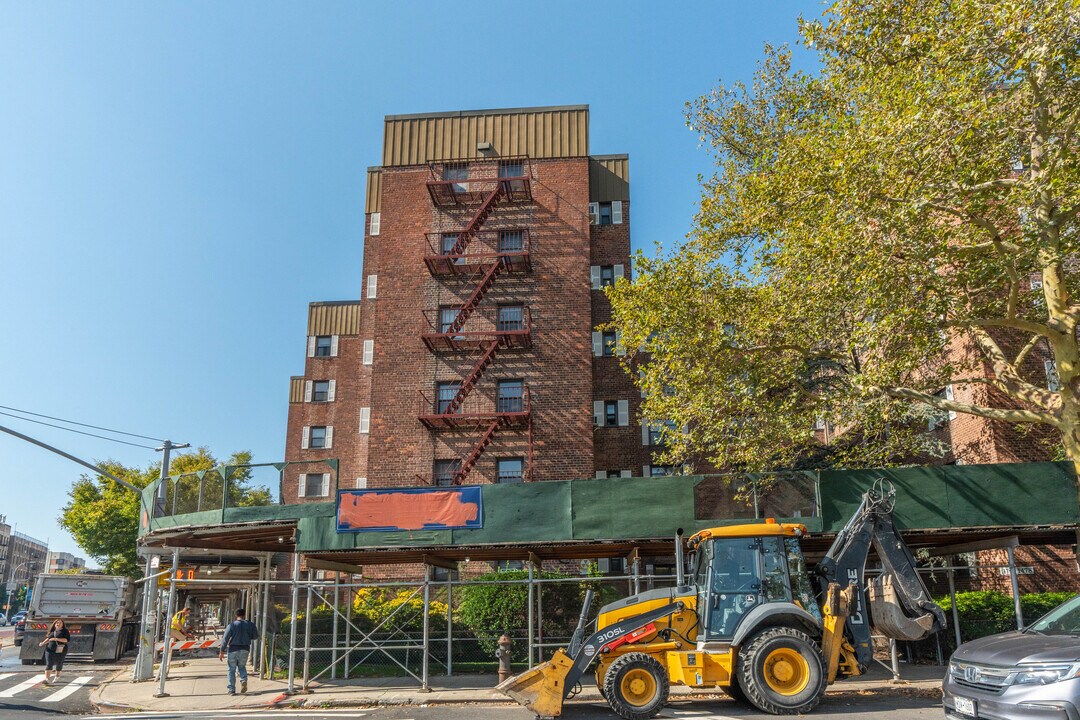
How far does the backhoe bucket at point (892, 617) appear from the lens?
1288 centimetres

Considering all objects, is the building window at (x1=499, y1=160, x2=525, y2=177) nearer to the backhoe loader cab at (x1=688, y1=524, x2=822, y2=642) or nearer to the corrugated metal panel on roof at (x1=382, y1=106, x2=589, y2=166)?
the corrugated metal panel on roof at (x1=382, y1=106, x2=589, y2=166)

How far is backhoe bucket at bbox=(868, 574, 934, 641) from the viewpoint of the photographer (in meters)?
12.9

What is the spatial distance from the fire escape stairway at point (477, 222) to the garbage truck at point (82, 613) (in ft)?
55.3

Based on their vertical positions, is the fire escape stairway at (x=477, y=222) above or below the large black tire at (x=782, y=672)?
above

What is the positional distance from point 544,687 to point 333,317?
127 ft

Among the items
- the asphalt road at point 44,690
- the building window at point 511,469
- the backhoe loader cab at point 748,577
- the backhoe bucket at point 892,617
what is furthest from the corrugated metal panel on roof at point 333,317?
the backhoe bucket at point 892,617

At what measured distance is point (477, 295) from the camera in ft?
105

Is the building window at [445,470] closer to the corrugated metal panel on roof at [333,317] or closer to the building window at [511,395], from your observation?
the building window at [511,395]

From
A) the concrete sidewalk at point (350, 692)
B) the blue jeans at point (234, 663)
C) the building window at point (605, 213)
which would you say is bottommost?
the concrete sidewalk at point (350, 692)

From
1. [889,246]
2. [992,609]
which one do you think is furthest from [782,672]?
[992,609]

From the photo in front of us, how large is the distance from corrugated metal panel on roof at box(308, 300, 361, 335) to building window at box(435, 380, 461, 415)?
1755 centimetres

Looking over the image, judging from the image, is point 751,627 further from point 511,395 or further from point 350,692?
point 511,395

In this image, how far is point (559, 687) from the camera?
40.9 feet

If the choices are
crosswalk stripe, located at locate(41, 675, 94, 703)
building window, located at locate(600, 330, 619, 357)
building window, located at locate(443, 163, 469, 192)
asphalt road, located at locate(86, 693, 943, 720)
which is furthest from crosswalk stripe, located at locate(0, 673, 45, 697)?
building window, located at locate(600, 330, 619, 357)
